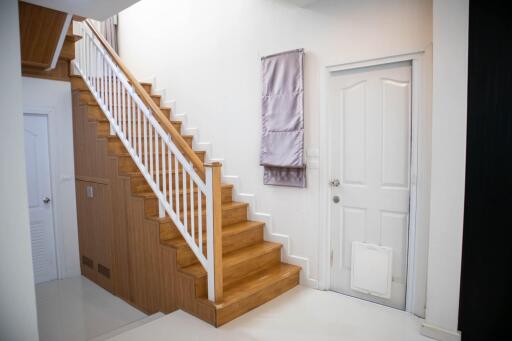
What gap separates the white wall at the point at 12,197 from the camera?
150 centimetres

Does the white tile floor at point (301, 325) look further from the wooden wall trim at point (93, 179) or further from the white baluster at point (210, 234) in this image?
the wooden wall trim at point (93, 179)

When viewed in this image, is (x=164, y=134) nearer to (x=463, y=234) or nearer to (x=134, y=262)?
(x=134, y=262)

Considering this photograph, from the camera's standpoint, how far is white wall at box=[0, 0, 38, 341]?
1.50 meters

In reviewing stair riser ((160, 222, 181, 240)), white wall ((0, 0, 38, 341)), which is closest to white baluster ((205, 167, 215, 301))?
stair riser ((160, 222, 181, 240))

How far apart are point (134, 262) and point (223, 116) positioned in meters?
1.92

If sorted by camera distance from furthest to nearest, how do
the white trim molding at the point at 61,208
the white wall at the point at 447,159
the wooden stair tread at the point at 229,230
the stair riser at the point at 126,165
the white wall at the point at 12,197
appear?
1. the white trim molding at the point at 61,208
2. the stair riser at the point at 126,165
3. the wooden stair tread at the point at 229,230
4. the white wall at the point at 447,159
5. the white wall at the point at 12,197

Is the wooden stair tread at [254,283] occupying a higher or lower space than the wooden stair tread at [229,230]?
lower

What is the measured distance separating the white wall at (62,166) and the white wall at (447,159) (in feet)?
13.3

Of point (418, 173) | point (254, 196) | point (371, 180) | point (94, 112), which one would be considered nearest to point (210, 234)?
point (254, 196)

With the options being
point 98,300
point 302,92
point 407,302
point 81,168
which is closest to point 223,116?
point 302,92

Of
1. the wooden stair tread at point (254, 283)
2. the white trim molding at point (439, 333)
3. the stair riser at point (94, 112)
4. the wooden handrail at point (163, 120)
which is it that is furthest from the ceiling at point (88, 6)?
the white trim molding at point (439, 333)

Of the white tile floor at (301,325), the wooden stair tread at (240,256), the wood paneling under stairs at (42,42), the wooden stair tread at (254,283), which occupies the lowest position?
the white tile floor at (301,325)

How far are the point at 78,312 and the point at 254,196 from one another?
6.98ft

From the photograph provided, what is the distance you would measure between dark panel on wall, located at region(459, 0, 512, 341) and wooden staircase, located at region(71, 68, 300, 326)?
5.24 feet
